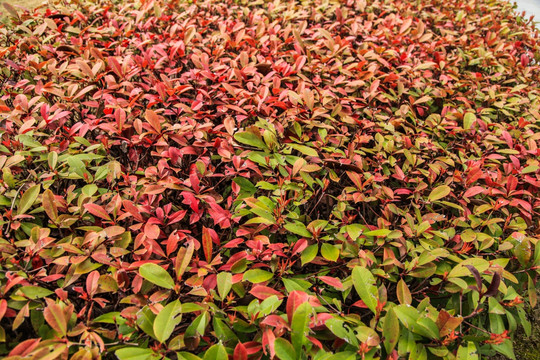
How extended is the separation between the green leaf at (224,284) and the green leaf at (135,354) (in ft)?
0.91

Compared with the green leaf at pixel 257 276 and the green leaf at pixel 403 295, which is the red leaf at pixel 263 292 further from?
the green leaf at pixel 403 295

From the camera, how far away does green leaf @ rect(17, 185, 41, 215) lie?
146 centimetres

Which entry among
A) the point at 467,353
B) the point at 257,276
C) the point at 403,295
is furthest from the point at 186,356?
the point at 467,353

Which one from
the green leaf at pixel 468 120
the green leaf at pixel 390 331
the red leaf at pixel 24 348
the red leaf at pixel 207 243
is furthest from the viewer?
the green leaf at pixel 468 120

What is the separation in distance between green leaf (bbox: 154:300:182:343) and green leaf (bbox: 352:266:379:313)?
2.04 feet

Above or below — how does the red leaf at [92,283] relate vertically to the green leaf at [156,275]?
below

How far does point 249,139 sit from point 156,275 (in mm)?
782

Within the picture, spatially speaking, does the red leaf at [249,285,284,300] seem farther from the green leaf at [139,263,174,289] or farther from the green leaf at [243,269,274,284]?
the green leaf at [139,263,174,289]

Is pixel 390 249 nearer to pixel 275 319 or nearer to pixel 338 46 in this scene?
pixel 275 319

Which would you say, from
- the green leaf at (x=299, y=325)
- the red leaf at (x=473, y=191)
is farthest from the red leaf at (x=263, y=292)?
the red leaf at (x=473, y=191)

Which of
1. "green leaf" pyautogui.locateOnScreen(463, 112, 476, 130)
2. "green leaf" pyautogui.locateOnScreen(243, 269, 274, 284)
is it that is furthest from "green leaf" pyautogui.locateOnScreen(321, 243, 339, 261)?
"green leaf" pyautogui.locateOnScreen(463, 112, 476, 130)

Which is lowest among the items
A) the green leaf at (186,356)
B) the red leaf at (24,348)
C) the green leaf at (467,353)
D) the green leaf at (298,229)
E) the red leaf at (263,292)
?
the red leaf at (24,348)

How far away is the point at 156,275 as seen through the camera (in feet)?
4.14

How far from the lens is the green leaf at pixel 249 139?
5.76 feet
